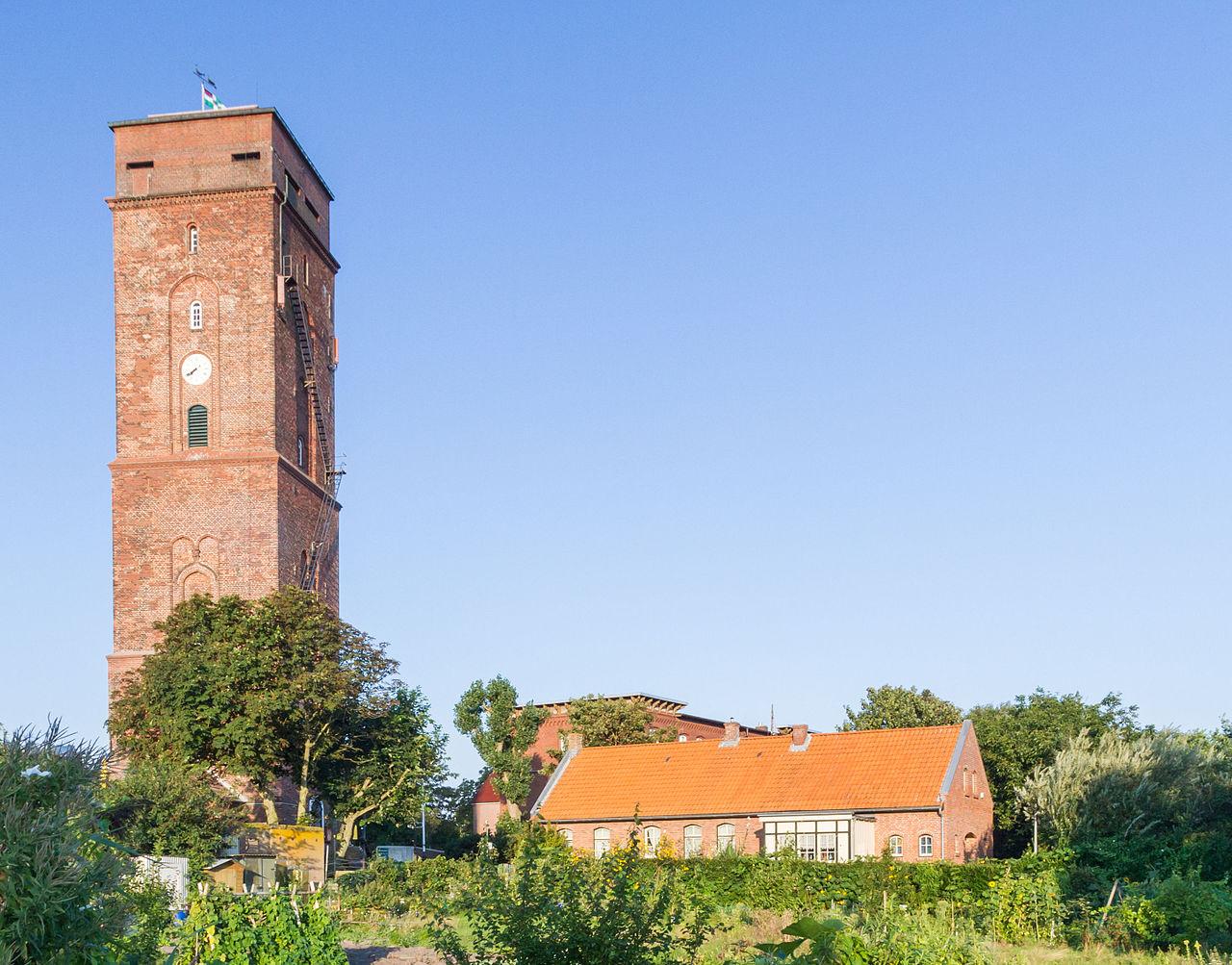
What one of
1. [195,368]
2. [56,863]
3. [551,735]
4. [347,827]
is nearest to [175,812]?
[347,827]

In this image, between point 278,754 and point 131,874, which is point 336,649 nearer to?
point 278,754

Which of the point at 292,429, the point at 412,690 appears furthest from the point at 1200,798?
the point at 292,429

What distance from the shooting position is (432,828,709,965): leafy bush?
10.0m

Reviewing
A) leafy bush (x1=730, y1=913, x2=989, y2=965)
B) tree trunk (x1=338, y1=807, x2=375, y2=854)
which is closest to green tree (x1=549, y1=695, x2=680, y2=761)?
tree trunk (x1=338, y1=807, x2=375, y2=854)

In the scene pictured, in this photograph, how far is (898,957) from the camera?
11711 mm

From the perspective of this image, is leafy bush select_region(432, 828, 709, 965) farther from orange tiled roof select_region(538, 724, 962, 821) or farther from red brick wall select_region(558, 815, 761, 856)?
red brick wall select_region(558, 815, 761, 856)

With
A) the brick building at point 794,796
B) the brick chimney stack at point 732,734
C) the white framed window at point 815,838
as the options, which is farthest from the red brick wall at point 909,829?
the brick chimney stack at point 732,734

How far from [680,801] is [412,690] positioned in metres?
10.4

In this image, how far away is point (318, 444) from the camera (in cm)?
5584

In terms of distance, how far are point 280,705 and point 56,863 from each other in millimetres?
38485

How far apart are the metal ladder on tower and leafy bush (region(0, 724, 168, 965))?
4738cm

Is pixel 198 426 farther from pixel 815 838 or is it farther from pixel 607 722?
pixel 815 838

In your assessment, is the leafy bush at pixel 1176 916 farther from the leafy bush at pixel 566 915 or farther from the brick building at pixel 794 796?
the brick building at pixel 794 796

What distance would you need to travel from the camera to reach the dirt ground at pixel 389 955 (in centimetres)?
2392
